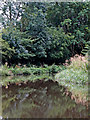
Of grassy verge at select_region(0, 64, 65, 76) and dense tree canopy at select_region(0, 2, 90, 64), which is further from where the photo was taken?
dense tree canopy at select_region(0, 2, 90, 64)

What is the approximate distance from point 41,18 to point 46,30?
91 cm

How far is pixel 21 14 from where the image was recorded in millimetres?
12711

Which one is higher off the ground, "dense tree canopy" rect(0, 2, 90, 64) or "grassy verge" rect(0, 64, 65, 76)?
"dense tree canopy" rect(0, 2, 90, 64)

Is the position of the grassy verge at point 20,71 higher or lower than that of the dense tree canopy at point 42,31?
lower

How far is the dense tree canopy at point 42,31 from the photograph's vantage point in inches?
434

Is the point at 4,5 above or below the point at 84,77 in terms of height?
above

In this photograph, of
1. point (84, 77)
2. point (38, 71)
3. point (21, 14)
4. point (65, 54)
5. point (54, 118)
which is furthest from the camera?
point (65, 54)

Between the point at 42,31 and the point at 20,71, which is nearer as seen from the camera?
the point at 20,71

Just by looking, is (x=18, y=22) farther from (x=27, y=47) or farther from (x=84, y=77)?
(x=84, y=77)

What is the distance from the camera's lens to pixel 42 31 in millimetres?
12016

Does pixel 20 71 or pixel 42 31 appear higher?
pixel 42 31

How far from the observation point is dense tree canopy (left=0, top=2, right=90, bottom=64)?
11018 millimetres

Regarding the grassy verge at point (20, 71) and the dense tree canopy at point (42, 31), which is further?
the dense tree canopy at point (42, 31)

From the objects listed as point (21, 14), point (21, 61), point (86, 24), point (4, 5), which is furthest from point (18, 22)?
point (86, 24)
